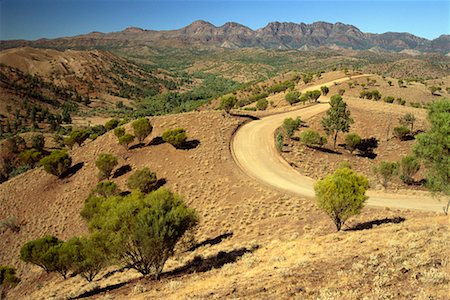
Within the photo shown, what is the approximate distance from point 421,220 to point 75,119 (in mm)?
136844

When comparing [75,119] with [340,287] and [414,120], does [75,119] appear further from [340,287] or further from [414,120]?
[340,287]

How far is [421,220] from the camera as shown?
22422 millimetres

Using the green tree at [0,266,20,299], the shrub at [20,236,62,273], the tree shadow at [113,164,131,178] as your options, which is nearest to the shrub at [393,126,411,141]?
the tree shadow at [113,164,131,178]

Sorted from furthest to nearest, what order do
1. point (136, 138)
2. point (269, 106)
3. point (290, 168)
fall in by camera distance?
point (269, 106) → point (136, 138) → point (290, 168)

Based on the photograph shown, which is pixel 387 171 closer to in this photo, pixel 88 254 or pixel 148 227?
pixel 148 227

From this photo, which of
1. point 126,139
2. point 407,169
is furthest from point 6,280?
point 407,169

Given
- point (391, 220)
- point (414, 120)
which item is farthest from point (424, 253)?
point (414, 120)

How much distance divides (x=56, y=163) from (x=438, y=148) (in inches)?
1684

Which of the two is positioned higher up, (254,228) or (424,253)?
(424,253)

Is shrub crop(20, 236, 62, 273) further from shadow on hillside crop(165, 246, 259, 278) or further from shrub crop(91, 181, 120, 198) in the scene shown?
shadow on hillside crop(165, 246, 259, 278)

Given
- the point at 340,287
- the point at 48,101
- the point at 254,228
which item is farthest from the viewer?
the point at 48,101

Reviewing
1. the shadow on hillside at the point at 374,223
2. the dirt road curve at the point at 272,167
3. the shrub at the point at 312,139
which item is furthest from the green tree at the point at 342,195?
the shrub at the point at 312,139

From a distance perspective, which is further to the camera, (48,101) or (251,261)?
(48,101)

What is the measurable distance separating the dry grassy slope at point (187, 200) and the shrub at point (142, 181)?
6.78 feet
